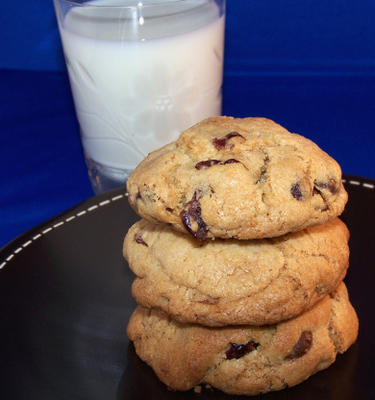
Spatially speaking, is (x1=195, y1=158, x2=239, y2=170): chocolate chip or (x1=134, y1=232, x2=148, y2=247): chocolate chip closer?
(x1=195, y1=158, x2=239, y2=170): chocolate chip

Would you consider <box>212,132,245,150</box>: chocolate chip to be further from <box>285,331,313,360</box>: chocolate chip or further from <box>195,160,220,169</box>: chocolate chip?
<box>285,331,313,360</box>: chocolate chip

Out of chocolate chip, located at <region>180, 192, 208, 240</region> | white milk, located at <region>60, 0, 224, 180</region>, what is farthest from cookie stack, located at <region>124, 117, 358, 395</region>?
white milk, located at <region>60, 0, 224, 180</region>

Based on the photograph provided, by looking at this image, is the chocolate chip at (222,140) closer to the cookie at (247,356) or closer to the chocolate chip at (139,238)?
the chocolate chip at (139,238)

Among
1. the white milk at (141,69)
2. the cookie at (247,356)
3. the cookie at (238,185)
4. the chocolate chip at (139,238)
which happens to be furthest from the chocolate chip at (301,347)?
the white milk at (141,69)

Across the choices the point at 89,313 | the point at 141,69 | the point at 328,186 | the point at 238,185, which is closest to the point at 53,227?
the point at 89,313

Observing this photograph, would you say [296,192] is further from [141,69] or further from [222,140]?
[141,69]
